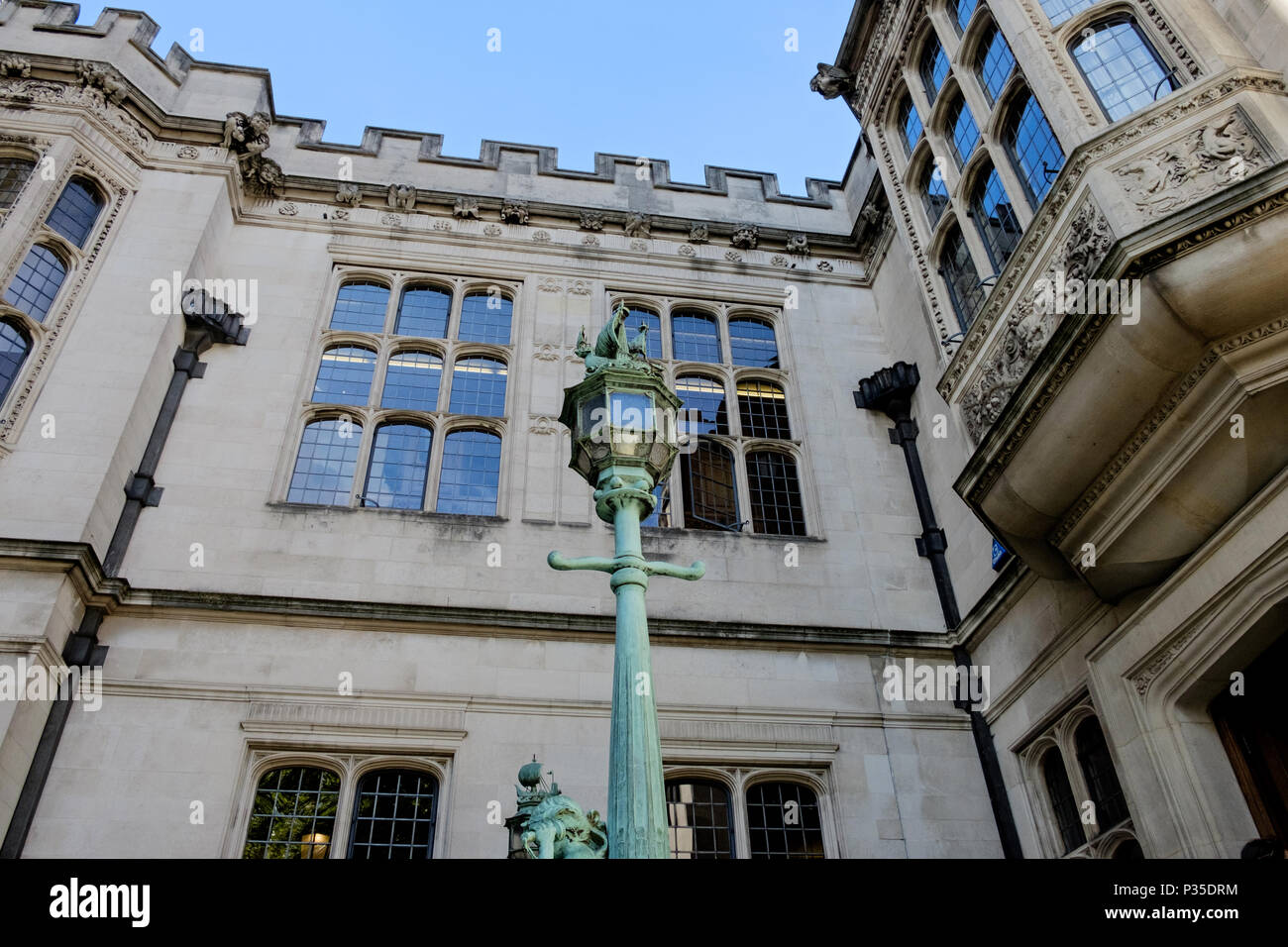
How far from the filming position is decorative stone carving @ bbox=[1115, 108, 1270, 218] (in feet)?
22.9

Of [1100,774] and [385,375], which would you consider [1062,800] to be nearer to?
[1100,774]

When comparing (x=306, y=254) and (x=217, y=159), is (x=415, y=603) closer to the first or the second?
(x=306, y=254)

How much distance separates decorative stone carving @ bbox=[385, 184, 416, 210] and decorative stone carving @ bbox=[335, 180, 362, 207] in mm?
437

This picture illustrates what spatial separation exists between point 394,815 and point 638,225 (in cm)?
939

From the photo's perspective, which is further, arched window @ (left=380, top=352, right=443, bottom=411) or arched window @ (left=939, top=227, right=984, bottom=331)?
arched window @ (left=380, top=352, right=443, bottom=411)

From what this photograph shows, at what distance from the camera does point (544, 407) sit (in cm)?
1253

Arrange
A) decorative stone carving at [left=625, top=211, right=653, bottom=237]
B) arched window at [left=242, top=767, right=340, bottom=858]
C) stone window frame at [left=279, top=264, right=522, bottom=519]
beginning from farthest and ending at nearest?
decorative stone carving at [left=625, top=211, right=653, bottom=237], stone window frame at [left=279, top=264, right=522, bottom=519], arched window at [left=242, top=767, right=340, bottom=858]

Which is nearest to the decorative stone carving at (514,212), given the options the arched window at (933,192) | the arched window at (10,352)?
the arched window at (933,192)

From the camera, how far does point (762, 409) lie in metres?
13.5

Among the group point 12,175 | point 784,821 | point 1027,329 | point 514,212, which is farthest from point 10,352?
point 1027,329

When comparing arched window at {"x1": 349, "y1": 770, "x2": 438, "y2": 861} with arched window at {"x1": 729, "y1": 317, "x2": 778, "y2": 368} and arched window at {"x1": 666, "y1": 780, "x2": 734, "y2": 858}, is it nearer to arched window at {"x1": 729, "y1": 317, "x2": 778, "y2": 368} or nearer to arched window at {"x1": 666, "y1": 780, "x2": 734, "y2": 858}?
arched window at {"x1": 666, "y1": 780, "x2": 734, "y2": 858}

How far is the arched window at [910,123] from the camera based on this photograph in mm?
12227

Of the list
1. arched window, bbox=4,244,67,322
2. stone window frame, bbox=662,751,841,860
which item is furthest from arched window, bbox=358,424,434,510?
stone window frame, bbox=662,751,841,860
